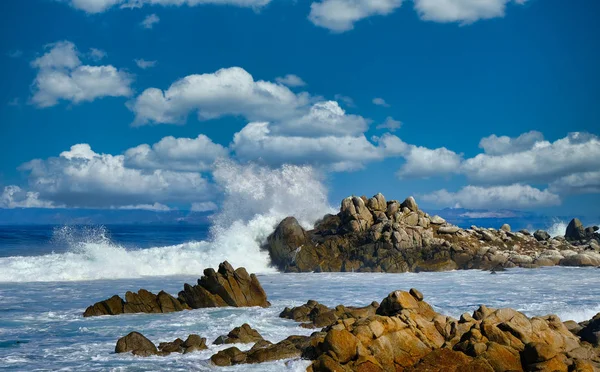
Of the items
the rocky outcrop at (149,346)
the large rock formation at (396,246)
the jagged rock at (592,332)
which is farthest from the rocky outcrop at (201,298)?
the large rock formation at (396,246)

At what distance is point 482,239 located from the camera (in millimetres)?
47125

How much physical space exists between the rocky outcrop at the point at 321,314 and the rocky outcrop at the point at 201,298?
143 inches

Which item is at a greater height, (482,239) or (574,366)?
(482,239)

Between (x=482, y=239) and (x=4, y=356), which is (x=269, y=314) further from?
(x=482, y=239)

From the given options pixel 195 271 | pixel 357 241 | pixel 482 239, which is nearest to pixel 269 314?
pixel 357 241

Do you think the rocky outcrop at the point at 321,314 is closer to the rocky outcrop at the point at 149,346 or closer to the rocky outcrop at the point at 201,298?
the rocky outcrop at the point at 201,298

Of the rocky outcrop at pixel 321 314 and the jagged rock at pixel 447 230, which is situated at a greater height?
the jagged rock at pixel 447 230

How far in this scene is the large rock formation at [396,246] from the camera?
42.1 m

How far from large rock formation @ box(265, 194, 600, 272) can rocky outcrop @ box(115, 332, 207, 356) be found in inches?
999

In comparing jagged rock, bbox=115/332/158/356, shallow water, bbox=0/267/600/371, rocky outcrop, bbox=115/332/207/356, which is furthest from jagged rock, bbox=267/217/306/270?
jagged rock, bbox=115/332/158/356

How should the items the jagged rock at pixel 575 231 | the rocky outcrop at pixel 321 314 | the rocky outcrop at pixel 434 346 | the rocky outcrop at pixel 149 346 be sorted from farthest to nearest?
1. the jagged rock at pixel 575 231
2. the rocky outcrop at pixel 321 314
3. the rocky outcrop at pixel 149 346
4. the rocky outcrop at pixel 434 346

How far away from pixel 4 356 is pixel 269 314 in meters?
10.2

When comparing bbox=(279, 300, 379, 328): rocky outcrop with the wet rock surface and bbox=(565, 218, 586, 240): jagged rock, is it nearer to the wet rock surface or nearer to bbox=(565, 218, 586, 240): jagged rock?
the wet rock surface

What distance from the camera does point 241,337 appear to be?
59.7 ft
